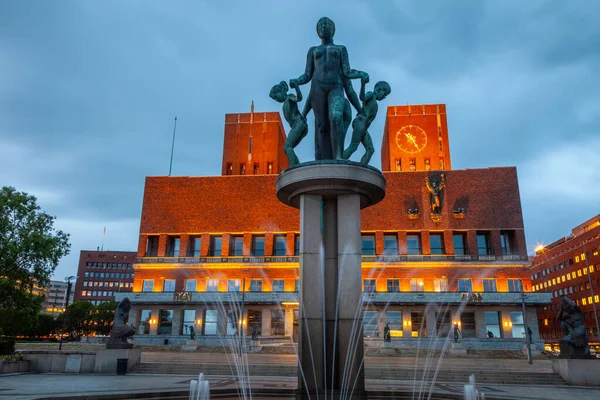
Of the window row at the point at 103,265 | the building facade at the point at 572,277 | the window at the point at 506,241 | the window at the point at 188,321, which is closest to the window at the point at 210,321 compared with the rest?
the window at the point at 188,321

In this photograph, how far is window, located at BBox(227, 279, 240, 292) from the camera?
194 ft

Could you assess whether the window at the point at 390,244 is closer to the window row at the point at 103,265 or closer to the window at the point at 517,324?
the window at the point at 517,324

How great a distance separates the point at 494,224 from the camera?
58562 mm

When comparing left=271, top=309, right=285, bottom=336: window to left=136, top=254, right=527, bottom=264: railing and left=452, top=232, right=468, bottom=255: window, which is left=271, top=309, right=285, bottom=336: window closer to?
Result: left=136, top=254, right=527, bottom=264: railing

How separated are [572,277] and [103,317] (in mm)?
98839

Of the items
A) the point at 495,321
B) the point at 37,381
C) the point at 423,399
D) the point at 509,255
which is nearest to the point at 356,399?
the point at 423,399

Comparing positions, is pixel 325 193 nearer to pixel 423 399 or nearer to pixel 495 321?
pixel 423 399

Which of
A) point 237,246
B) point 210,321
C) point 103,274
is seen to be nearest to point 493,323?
point 237,246

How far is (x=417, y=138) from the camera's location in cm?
7712

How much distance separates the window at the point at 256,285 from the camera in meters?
58.6

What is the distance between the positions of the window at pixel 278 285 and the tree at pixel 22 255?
30.2 metres

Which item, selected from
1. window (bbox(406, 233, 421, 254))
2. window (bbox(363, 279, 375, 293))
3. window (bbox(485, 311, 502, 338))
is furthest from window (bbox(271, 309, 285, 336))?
window (bbox(485, 311, 502, 338))

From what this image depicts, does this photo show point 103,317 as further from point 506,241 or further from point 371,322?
point 506,241

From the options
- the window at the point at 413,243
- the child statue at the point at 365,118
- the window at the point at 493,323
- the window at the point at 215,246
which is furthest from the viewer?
the window at the point at 215,246
